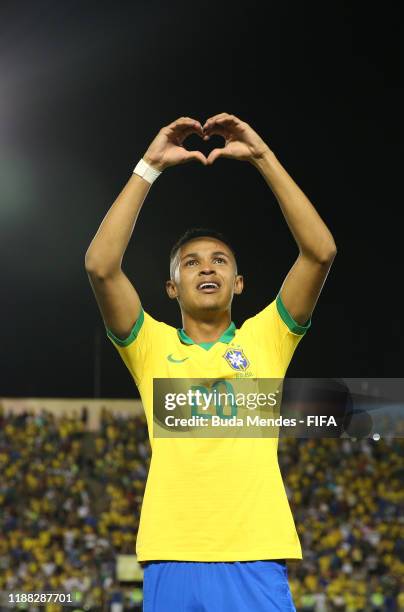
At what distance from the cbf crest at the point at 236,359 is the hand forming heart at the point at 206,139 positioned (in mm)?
505

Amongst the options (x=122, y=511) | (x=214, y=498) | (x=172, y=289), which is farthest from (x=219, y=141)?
(x=214, y=498)

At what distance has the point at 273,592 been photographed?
2.04m

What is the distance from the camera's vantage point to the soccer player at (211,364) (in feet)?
6.81

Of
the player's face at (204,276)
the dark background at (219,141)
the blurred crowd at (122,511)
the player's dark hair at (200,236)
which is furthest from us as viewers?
the dark background at (219,141)

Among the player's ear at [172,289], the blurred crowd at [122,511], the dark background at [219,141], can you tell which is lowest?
the blurred crowd at [122,511]

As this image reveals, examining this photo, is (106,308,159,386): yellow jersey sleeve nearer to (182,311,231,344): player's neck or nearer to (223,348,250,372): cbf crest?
(182,311,231,344): player's neck

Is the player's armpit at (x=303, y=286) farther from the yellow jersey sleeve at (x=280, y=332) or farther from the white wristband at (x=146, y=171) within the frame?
the white wristband at (x=146, y=171)

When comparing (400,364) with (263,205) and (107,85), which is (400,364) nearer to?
(263,205)

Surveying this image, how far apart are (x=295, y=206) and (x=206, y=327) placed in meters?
0.42

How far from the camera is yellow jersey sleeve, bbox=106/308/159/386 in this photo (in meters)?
2.32

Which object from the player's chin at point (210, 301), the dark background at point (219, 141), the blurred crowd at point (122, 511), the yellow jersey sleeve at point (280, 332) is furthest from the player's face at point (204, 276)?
the dark background at point (219, 141)

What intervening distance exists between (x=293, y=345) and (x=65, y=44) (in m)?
11.1

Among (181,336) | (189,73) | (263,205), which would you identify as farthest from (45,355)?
(181,336)

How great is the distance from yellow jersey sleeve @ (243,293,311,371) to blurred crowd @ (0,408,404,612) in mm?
7845
